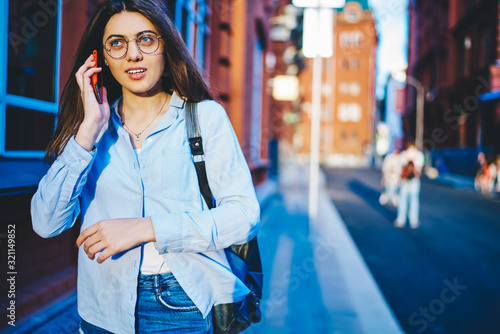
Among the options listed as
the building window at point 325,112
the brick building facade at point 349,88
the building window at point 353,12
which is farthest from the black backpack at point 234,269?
the building window at point 353,12

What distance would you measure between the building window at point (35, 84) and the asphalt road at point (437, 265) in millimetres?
3588

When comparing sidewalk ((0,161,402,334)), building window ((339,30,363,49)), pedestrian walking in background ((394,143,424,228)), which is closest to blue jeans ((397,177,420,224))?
pedestrian walking in background ((394,143,424,228))

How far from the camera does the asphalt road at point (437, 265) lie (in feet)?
14.3

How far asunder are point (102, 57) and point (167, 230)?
0.73m

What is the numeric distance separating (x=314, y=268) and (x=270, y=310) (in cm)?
162

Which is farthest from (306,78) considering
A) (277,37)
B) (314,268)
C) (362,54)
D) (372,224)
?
(314,268)

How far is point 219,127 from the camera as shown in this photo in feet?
4.77

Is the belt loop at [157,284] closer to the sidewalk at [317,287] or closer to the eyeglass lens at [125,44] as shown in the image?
the eyeglass lens at [125,44]

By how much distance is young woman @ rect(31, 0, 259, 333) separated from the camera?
134 cm

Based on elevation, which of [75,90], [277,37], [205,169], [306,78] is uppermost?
[306,78]

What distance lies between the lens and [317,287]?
4.91 meters

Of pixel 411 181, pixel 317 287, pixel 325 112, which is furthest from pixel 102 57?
pixel 325 112

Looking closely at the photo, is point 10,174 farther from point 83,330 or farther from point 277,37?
point 277,37

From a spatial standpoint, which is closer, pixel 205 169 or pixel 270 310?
pixel 205 169
